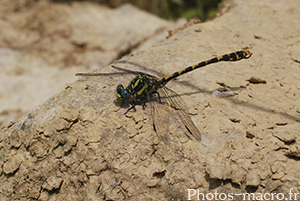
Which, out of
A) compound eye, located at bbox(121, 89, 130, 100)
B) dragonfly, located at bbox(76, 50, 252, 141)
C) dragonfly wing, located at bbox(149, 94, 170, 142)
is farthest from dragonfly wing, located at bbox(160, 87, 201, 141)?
compound eye, located at bbox(121, 89, 130, 100)

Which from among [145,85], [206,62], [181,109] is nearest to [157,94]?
[145,85]

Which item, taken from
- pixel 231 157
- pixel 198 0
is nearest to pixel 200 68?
pixel 231 157

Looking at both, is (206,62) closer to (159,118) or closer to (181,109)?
(181,109)

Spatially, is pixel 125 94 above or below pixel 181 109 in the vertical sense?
above

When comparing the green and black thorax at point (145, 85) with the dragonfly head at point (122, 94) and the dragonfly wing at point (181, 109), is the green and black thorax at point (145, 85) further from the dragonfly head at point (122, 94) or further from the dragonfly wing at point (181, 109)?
the dragonfly wing at point (181, 109)

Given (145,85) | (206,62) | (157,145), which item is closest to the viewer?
(157,145)

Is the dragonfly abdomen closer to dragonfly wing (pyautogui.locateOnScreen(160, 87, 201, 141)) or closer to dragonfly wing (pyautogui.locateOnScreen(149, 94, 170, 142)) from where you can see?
dragonfly wing (pyautogui.locateOnScreen(160, 87, 201, 141))
